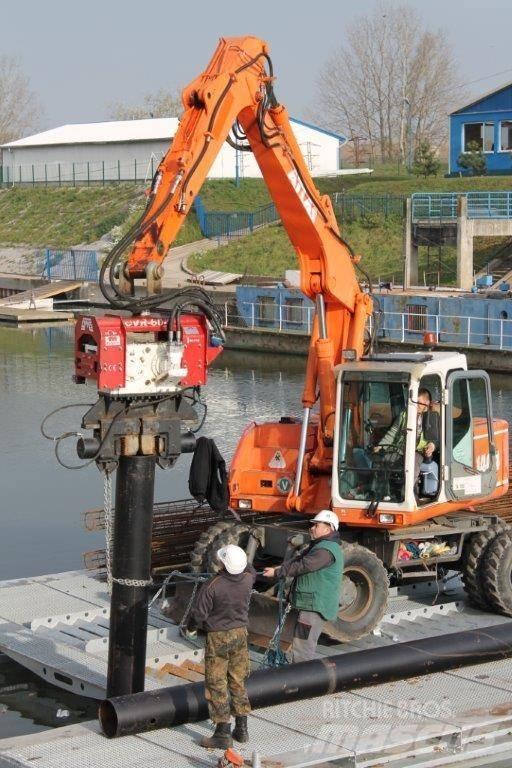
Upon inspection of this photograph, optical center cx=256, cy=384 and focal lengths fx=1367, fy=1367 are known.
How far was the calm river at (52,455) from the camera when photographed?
13570 millimetres

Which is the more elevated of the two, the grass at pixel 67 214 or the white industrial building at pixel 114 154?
the white industrial building at pixel 114 154

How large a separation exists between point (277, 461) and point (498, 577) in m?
2.59

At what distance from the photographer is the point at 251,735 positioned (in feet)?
34.6

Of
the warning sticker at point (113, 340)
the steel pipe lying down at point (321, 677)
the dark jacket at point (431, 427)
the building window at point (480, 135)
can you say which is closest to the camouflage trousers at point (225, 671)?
the steel pipe lying down at point (321, 677)

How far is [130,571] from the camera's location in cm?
1070

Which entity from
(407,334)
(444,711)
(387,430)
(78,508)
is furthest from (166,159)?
(407,334)

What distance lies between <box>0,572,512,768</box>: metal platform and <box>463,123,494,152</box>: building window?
5512cm

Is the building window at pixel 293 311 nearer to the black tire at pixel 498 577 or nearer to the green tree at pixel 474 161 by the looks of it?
the green tree at pixel 474 161

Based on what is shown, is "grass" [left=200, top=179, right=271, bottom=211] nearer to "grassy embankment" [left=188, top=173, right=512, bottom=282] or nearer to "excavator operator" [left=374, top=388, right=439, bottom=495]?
"grassy embankment" [left=188, top=173, right=512, bottom=282]

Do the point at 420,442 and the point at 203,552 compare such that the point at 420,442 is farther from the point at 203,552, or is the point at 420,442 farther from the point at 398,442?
the point at 203,552

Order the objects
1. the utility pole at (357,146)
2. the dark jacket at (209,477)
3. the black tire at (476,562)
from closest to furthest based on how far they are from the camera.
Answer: the black tire at (476,562)
the dark jacket at (209,477)
the utility pole at (357,146)

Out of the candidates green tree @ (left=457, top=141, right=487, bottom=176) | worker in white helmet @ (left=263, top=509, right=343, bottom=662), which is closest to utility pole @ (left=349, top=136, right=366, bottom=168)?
Answer: green tree @ (left=457, top=141, right=487, bottom=176)

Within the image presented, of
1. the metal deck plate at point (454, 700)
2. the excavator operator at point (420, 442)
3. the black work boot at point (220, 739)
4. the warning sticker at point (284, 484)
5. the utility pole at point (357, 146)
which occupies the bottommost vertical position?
the metal deck plate at point (454, 700)

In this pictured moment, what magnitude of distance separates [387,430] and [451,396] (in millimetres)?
732
